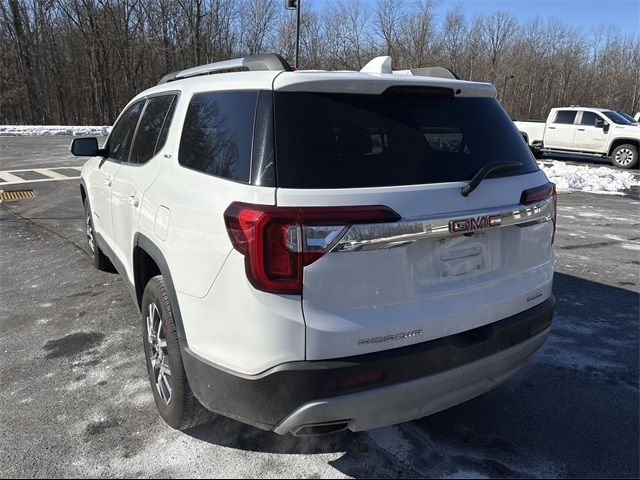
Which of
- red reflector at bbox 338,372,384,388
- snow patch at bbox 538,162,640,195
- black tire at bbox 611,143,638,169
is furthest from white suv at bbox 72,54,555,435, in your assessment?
black tire at bbox 611,143,638,169

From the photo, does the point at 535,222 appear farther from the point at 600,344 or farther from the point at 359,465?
the point at 600,344

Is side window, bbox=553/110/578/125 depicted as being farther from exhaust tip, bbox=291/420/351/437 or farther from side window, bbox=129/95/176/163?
exhaust tip, bbox=291/420/351/437

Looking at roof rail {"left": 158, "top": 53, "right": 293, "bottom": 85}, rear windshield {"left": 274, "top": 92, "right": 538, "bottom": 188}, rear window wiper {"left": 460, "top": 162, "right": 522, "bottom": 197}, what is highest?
roof rail {"left": 158, "top": 53, "right": 293, "bottom": 85}

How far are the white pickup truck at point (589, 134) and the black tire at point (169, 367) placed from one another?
55.7ft

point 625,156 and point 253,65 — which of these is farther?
point 625,156

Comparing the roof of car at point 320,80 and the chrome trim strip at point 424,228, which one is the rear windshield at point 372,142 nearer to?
the roof of car at point 320,80

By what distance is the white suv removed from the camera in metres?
1.91

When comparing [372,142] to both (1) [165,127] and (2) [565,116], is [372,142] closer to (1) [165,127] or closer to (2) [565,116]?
(1) [165,127]

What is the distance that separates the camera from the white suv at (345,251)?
191 cm

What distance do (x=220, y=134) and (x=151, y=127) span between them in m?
1.20

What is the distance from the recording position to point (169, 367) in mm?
2576

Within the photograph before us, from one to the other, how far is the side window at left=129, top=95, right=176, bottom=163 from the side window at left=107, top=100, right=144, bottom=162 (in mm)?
224

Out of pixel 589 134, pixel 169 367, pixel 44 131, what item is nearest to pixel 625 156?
pixel 589 134

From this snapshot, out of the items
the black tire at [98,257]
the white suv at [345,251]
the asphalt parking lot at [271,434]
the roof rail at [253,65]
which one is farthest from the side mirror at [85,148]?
the white suv at [345,251]
